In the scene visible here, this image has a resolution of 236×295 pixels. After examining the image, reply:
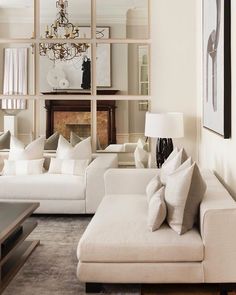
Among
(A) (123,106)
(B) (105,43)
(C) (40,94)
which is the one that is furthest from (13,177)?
(B) (105,43)

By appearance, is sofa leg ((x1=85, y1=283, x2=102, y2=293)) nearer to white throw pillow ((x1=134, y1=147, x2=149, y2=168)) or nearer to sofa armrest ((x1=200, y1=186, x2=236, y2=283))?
sofa armrest ((x1=200, y1=186, x2=236, y2=283))

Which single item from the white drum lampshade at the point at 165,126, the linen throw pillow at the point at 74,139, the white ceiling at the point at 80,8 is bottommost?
the linen throw pillow at the point at 74,139

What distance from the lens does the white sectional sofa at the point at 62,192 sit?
4.83 m

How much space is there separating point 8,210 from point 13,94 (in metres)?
2.50

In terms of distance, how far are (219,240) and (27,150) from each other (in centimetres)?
319

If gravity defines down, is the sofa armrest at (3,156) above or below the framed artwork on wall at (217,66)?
below

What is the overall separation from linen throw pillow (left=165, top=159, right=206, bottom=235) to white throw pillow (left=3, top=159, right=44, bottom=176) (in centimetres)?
264

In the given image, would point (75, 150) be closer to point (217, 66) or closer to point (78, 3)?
point (78, 3)

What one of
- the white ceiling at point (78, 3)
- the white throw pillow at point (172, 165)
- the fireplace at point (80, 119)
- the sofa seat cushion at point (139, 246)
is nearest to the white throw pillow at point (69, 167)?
the fireplace at point (80, 119)

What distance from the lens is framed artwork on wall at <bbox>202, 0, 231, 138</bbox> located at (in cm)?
336

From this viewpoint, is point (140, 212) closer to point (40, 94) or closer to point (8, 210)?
point (8, 210)

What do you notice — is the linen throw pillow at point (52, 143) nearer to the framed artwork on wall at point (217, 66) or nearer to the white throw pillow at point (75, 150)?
the white throw pillow at point (75, 150)

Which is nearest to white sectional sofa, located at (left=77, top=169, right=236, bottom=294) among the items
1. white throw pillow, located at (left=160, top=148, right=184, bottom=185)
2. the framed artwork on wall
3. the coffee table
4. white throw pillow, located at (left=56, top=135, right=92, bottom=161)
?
the coffee table

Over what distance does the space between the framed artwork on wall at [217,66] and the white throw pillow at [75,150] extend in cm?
150
